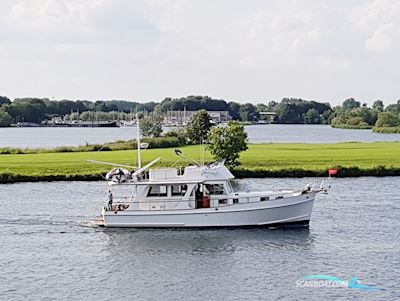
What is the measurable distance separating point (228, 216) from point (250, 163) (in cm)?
4087

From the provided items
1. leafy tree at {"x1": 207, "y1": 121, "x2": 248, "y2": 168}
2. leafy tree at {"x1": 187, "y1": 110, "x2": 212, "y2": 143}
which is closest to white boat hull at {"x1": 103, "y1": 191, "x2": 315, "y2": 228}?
leafy tree at {"x1": 207, "y1": 121, "x2": 248, "y2": 168}

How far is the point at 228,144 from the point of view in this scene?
90.8 meters

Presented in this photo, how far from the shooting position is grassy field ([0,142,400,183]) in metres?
87.9

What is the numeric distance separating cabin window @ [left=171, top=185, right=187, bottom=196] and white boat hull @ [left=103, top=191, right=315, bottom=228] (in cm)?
151

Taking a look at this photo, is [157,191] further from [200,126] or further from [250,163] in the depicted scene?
[200,126]

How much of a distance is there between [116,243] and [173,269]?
8.60m

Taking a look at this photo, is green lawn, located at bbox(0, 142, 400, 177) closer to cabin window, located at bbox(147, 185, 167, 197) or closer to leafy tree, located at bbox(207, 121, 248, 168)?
leafy tree, located at bbox(207, 121, 248, 168)

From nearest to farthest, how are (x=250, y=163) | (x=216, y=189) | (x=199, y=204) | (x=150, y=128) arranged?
(x=216, y=189)
(x=199, y=204)
(x=250, y=163)
(x=150, y=128)

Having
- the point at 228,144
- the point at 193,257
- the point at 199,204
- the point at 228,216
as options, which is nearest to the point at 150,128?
the point at 228,144

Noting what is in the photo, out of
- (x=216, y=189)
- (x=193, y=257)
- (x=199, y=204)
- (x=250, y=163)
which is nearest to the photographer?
(x=193, y=257)

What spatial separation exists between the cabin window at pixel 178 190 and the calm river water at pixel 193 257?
117 inches

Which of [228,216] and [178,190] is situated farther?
[178,190]

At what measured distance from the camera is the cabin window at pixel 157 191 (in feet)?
184

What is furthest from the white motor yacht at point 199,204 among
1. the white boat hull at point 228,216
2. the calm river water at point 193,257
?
the calm river water at point 193,257
